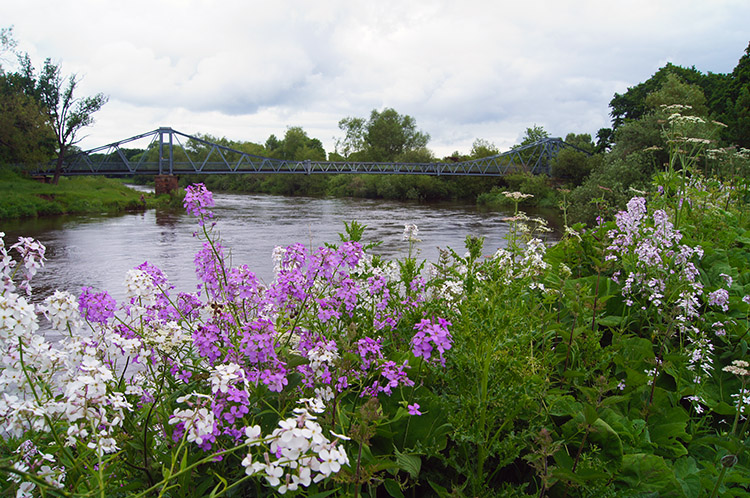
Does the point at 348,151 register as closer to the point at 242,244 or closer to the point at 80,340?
the point at 242,244

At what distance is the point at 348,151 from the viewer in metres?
72.5

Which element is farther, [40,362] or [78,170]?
[78,170]

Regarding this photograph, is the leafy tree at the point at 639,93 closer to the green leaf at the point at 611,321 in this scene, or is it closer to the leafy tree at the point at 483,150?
the leafy tree at the point at 483,150

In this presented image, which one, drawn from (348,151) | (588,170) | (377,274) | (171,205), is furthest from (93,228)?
(348,151)

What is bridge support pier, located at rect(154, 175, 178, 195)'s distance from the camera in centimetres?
3791

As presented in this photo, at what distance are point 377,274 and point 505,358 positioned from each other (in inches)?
40.7

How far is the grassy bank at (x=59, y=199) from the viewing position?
23.1 metres

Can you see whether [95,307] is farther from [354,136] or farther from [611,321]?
[354,136]

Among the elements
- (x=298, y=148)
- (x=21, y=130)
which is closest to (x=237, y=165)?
(x=21, y=130)

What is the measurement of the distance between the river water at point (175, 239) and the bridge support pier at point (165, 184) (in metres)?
9.85

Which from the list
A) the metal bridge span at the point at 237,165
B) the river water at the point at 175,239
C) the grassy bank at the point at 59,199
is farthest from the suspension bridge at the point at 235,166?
the river water at the point at 175,239

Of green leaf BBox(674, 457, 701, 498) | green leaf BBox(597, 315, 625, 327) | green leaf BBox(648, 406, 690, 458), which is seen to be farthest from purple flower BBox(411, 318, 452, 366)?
green leaf BBox(597, 315, 625, 327)

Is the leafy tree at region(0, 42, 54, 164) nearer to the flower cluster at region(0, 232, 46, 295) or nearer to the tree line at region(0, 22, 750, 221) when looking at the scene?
the tree line at region(0, 22, 750, 221)

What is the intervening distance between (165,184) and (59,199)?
12.4m
